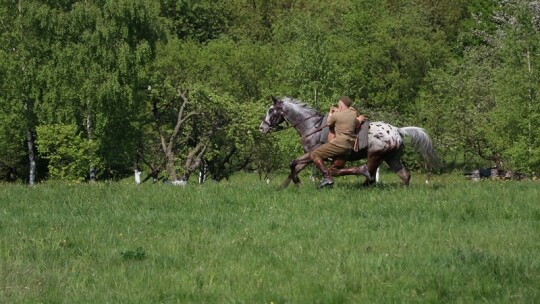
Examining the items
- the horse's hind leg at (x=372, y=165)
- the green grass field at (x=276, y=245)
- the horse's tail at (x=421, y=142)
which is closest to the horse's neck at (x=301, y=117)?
the horse's hind leg at (x=372, y=165)

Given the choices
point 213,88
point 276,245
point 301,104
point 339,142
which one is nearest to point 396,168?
point 339,142

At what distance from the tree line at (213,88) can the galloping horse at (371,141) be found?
25.7 metres

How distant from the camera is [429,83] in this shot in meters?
71.4

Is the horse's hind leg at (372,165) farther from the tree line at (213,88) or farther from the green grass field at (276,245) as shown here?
the tree line at (213,88)

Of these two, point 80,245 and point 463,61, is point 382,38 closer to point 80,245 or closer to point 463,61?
point 463,61

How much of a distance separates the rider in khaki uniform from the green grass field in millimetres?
610

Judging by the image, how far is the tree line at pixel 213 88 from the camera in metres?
49.6

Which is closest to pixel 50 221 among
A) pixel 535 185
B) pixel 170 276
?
pixel 170 276

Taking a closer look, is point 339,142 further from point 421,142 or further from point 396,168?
point 421,142

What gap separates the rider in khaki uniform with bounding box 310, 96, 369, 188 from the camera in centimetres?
1958

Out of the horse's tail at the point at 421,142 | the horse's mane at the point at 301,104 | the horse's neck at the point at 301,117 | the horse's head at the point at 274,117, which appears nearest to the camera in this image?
the horse's tail at the point at 421,142

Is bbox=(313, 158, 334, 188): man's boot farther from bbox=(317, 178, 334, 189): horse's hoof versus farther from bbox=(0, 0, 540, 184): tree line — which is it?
bbox=(0, 0, 540, 184): tree line

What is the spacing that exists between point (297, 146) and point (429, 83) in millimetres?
22282

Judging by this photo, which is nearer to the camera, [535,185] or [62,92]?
[535,185]
